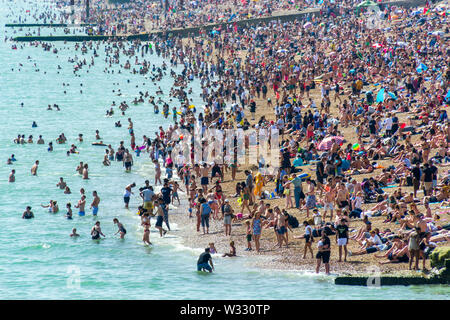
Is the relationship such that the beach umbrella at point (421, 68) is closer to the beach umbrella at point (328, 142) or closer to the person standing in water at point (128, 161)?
the beach umbrella at point (328, 142)

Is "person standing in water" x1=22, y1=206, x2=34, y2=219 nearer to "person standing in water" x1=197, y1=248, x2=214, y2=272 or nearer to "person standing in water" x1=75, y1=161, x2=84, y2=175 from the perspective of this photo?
"person standing in water" x1=75, y1=161, x2=84, y2=175

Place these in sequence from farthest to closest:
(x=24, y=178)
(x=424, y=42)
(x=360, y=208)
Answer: (x=424, y=42) < (x=24, y=178) < (x=360, y=208)

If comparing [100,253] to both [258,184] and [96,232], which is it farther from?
[258,184]

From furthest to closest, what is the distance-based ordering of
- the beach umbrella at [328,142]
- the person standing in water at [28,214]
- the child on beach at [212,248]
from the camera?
the beach umbrella at [328,142] → the person standing in water at [28,214] → the child on beach at [212,248]

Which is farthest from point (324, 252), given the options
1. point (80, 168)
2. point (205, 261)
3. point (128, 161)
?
point (80, 168)

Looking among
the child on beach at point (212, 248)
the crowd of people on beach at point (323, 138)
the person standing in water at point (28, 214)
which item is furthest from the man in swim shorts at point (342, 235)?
the person standing in water at point (28, 214)

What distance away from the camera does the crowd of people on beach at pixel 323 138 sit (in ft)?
70.6

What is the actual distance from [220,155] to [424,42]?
2395cm

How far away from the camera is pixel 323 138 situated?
105ft

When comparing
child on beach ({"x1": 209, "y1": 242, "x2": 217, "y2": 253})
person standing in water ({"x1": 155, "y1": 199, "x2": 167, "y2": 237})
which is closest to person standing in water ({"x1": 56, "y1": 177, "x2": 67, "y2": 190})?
person standing in water ({"x1": 155, "y1": 199, "x2": 167, "y2": 237})
